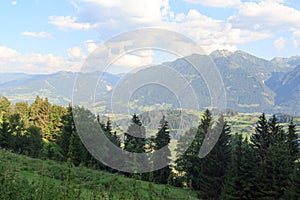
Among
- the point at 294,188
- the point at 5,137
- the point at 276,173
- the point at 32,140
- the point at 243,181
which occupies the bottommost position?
the point at 32,140

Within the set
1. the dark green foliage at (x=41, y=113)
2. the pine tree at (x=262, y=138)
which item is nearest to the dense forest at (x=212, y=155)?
the pine tree at (x=262, y=138)

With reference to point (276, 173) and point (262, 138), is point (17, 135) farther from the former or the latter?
point (276, 173)

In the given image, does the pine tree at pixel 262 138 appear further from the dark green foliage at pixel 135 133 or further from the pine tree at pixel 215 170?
the dark green foliage at pixel 135 133

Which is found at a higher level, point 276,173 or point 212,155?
point 276,173

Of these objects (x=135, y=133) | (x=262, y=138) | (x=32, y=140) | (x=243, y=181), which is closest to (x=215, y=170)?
(x=262, y=138)

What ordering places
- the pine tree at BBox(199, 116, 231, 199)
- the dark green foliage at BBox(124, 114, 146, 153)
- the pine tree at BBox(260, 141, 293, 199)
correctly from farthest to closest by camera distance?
the pine tree at BBox(199, 116, 231, 199), the pine tree at BBox(260, 141, 293, 199), the dark green foliage at BBox(124, 114, 146, 153)

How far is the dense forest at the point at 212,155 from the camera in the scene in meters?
25.0

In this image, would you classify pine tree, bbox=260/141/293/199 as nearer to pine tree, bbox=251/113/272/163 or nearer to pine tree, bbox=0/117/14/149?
pine tree, bbox=251/113/272/163

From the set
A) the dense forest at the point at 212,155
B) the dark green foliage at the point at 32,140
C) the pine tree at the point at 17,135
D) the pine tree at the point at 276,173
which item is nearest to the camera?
the dense forest at the point at 212,155

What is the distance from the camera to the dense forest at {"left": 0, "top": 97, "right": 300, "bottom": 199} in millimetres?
25039

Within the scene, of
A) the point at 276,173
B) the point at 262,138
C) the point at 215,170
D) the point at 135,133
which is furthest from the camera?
the point at 262,138

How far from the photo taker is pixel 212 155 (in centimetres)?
3834

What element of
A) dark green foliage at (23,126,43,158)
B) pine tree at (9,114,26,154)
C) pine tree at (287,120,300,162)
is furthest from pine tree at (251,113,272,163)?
dark green foliage at (23,126,43,158)

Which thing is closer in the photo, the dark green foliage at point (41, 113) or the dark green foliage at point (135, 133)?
the dark green foliage at point (135, 133)
